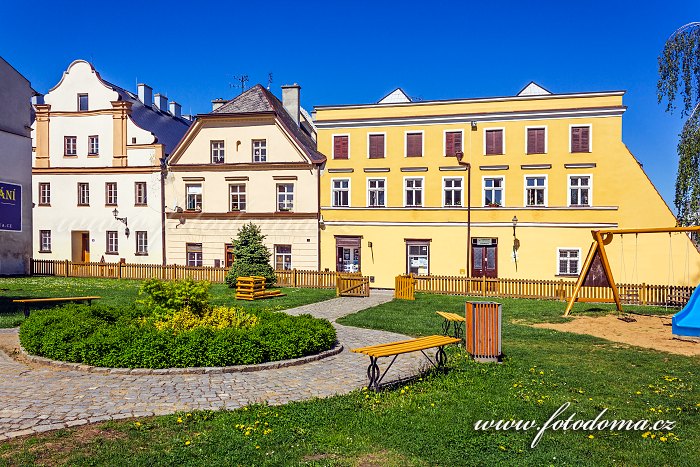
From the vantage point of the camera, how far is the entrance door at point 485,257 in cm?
3039

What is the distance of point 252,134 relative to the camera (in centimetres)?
3375

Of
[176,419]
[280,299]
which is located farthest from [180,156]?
[176,419]

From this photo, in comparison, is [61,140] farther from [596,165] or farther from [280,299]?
[596,165]

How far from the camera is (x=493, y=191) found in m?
30.5

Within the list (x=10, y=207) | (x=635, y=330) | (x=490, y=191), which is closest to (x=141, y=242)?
(x=10, y=207)

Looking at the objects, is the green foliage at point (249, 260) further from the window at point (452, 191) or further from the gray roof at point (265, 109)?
the window at point (452, 191)

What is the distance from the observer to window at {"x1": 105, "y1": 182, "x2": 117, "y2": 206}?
118 feet

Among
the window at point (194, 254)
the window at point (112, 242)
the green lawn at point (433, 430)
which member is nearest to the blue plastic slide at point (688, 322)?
the green lawn at point (433, 430)

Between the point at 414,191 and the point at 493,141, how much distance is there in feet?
16.9

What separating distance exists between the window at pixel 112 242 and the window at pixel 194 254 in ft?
16.7

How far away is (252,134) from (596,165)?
1968cm

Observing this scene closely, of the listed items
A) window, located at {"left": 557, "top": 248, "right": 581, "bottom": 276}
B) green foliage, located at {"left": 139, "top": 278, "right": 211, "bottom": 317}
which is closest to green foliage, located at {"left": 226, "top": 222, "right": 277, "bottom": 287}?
green foliage, located at {"left": 139, "top": 278, "right": 211, "bottom": 317}

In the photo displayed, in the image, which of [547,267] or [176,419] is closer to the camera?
[176,419]

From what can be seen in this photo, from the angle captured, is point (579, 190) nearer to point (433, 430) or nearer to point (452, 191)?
point (452, 191)
